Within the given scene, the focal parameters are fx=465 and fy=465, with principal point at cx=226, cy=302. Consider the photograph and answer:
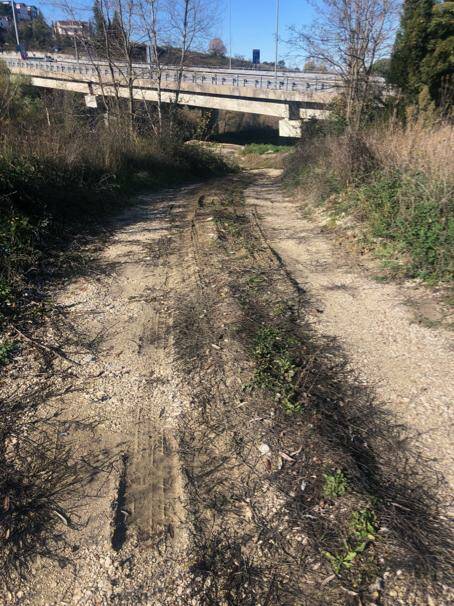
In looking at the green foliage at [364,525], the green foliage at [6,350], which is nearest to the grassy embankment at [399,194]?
the green foliage at [364,525]

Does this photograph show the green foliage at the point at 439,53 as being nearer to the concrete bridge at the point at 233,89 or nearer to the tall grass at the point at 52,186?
the concrete bridge at the point at 233,89

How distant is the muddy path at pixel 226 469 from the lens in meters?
2.29

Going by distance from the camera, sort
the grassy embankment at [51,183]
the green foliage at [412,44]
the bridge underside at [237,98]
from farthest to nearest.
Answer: the bridge underside at [237,98] → the green foliage at [412,44] → the grassy embankment at [51,183]

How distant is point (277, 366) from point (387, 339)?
1255 mm

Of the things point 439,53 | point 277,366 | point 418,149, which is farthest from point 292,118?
point 277,366

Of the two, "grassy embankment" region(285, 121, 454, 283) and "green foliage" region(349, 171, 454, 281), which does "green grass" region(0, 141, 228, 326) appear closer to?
"grassy embankment" region(285, 121, 454, 283)

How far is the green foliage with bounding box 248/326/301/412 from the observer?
3568 mm

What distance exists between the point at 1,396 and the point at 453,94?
42.9 ft

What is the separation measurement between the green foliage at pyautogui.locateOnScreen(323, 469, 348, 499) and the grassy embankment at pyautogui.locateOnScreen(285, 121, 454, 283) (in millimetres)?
3463

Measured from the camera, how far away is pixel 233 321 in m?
4.79

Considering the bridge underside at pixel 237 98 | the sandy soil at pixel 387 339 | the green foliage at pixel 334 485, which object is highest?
the bridge underside at pixel 237 98

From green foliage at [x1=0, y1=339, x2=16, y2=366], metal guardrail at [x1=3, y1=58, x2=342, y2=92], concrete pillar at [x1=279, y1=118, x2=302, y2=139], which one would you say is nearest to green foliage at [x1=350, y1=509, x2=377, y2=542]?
green foliage at [x1=0, y1=339, x2=16, y2=366]

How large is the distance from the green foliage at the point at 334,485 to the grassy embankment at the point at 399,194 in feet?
11.4

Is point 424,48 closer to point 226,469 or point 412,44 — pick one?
point 412,44
